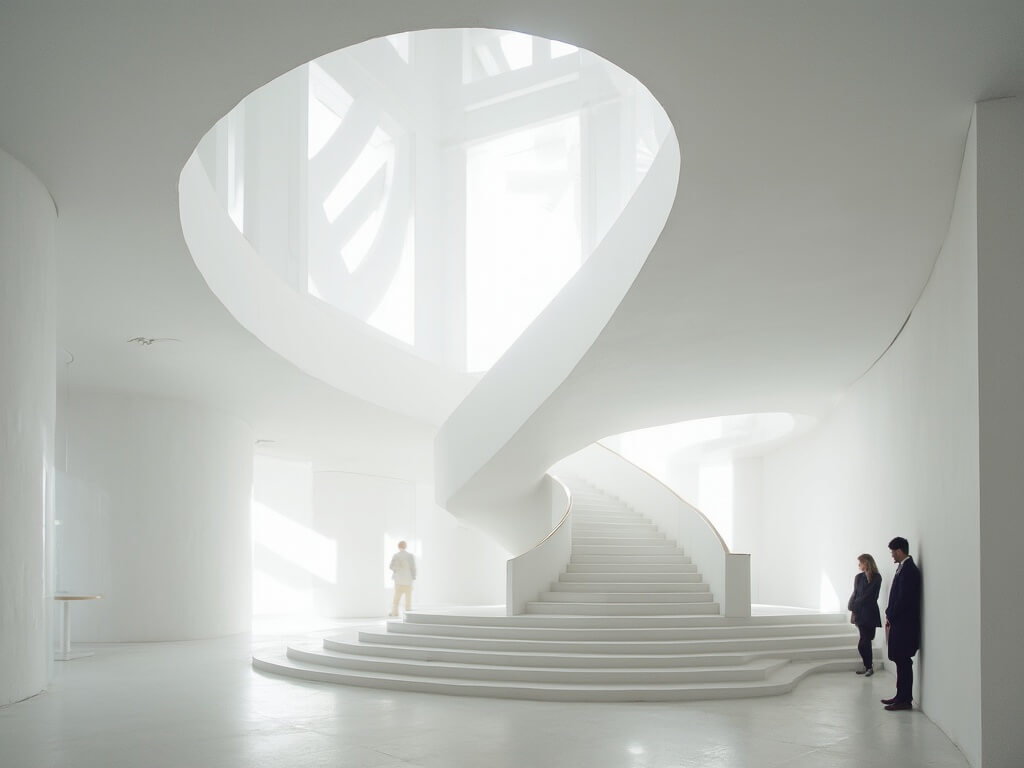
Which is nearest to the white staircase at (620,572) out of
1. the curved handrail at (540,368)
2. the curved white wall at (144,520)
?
the curved handrail at (540,368)

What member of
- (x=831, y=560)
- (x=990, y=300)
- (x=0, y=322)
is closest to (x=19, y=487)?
(x=0, y=322)

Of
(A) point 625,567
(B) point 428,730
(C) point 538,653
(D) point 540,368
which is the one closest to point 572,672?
(C) point 538,653

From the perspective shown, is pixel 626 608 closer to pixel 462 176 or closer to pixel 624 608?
pixel 624 608

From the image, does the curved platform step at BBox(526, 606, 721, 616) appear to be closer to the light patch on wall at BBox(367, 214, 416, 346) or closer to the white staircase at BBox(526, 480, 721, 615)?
the white staircase at BBox(526, 480, 721, 615)

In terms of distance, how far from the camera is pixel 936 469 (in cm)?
707

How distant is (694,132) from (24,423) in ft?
17.0

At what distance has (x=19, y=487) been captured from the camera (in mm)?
6957

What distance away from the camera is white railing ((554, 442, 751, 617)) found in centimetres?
1152

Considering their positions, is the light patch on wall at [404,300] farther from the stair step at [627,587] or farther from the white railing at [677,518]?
the stair step at [627,587]

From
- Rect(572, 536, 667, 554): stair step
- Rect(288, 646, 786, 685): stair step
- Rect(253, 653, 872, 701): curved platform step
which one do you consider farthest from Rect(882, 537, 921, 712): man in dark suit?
Rect(572, 536, 667, 554): stair step

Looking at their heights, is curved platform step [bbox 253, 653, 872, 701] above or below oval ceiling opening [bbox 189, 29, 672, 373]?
below

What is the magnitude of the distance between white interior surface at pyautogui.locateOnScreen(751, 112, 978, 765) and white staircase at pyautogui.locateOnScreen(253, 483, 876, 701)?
136 centimetres

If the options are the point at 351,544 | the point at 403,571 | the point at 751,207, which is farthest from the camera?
the point at 351,544

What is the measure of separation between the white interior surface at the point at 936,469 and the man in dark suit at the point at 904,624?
0.36ft
